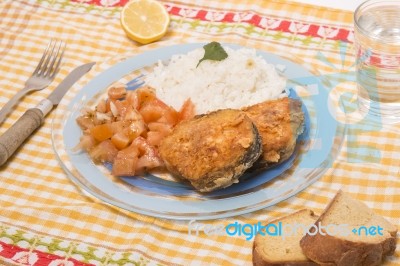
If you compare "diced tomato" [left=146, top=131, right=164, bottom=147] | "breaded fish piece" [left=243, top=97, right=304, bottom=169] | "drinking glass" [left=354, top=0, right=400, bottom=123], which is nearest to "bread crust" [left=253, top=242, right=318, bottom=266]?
"breaded fish piece" [left=243, top=97, right=304, bottom=169]

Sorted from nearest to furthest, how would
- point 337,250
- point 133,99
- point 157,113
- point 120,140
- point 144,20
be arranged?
point 337,250 → point 120,140 → point 157,113 → point 133,99 → point 144,20

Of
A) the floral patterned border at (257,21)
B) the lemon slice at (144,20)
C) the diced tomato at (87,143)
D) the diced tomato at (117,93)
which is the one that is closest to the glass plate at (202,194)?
the diced tomato at (87,143)

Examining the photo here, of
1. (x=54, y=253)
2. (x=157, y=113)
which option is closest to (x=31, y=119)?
(x=157, y=113)

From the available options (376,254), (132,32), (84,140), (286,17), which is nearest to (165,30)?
(132,32)

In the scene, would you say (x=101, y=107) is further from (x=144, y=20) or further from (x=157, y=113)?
(x=144, y=20)

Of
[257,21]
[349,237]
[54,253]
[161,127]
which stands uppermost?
[349,237]

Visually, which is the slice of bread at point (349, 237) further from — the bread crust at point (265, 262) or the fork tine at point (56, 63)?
the fork tine at point (56, 63)

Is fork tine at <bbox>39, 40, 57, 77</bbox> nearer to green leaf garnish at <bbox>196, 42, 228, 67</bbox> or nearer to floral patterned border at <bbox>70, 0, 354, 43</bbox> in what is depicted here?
floral patterned border at <bbox>70, 0, 354, 43</bbox>

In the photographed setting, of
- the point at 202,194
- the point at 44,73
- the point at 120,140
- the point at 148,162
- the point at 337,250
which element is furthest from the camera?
the point at 44,73
